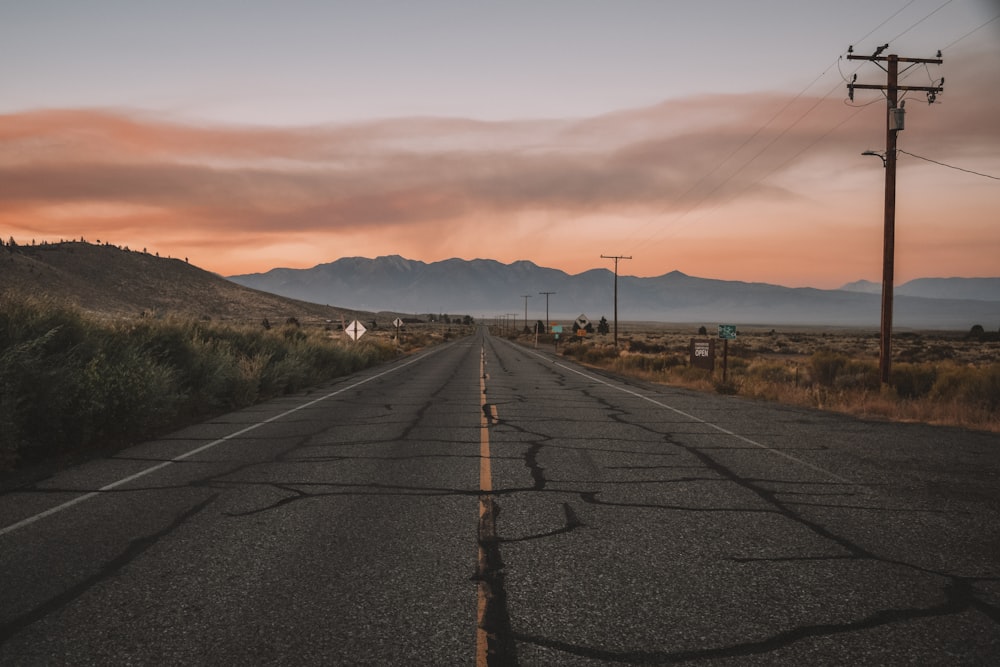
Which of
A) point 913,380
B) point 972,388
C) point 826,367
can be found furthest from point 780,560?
point 826,367

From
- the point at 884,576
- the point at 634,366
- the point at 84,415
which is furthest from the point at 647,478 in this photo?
the point at 634,366

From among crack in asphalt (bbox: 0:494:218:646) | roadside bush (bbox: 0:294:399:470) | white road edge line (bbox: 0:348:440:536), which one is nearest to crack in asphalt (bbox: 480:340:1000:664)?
crack in asphalt (bbox: 0:494:218:646)

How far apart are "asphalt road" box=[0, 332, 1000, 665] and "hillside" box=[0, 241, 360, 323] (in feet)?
275

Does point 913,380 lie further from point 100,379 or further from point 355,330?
point 355,330

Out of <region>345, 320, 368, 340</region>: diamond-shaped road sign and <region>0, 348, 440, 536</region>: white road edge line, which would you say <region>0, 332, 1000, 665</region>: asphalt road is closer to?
<region>0, 348, 440, 536</region>: white road edge line

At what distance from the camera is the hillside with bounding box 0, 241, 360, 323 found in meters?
86.2

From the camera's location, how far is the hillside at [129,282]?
8619 cm

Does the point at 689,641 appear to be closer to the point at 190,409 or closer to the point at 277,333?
the point at 190,409

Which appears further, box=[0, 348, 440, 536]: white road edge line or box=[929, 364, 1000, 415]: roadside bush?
box=[929, 364, 1000, 415]: roadside bush

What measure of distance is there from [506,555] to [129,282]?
382 ft

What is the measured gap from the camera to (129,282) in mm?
105312

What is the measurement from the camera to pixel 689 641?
12.9 feet

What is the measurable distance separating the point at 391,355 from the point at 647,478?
126 feet

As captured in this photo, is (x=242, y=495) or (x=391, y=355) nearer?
(x=242, y=495)
